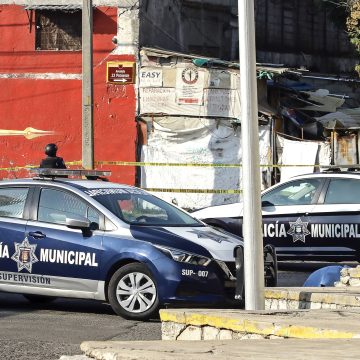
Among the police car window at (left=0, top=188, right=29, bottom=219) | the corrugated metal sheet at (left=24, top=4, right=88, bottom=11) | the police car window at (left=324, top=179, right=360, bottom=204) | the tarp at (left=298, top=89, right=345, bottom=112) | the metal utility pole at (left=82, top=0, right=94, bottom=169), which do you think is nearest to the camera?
the police car window at (left=0, top=188, right=29, bottom=219)

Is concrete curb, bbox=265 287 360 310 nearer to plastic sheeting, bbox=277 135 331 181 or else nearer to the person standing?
the person standing

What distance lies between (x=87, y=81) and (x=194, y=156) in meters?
4.19

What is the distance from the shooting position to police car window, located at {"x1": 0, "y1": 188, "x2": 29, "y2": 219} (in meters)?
11.6

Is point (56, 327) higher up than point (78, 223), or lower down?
lower down

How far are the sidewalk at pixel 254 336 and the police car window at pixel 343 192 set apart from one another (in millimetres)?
6294

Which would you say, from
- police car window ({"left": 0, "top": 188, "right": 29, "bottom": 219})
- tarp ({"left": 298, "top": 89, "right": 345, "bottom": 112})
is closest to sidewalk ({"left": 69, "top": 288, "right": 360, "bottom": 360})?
police car window ({"left": 0, "top": 188, "right": 29, "bottom": 219})

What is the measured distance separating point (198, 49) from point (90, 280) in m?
19.4

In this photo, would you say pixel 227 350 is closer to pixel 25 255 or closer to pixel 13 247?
pixel 25 255

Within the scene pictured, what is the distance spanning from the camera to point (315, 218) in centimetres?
1488

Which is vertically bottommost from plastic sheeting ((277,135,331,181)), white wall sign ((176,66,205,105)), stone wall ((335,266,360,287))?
stone wall ((335,266,360,287))

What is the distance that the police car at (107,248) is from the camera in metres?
10.4

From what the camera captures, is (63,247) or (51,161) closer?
(63,247)

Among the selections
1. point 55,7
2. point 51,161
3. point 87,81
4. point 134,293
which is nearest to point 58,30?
point 55,7

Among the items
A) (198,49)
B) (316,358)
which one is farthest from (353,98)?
(316,358)
